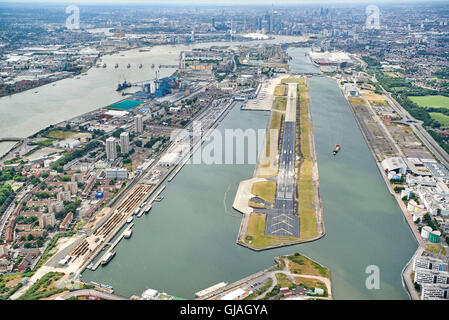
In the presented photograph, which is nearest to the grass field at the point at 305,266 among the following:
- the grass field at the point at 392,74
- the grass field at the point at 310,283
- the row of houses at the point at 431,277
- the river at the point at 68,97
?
the grass field at the point at 310,283

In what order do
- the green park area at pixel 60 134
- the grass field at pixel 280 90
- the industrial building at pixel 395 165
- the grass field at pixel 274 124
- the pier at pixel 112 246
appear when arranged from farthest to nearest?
the grass field at pixel 280 90, the green park area at pixel 60 134, the grass field at pixel 274 124, the industrial building at pixel 395 165, the pier at pixel 112 246

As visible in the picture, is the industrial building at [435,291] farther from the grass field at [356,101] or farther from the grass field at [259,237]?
the grass field at [356,101]

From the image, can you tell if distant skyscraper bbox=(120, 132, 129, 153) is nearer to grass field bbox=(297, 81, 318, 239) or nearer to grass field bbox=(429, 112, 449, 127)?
grass field bbox=(297, 81, 318, 239)

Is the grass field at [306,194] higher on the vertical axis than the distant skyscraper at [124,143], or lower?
lower

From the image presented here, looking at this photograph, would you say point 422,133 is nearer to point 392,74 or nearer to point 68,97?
point 392,74

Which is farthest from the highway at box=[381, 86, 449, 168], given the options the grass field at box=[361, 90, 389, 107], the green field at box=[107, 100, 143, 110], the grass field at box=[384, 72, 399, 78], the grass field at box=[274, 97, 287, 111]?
the green field at box=[107, 100, 143, 110]

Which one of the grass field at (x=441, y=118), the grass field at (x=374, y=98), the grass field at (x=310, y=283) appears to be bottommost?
the grass field at (x=310, y=283)

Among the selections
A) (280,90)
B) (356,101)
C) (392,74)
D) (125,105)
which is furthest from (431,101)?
(125,105)
